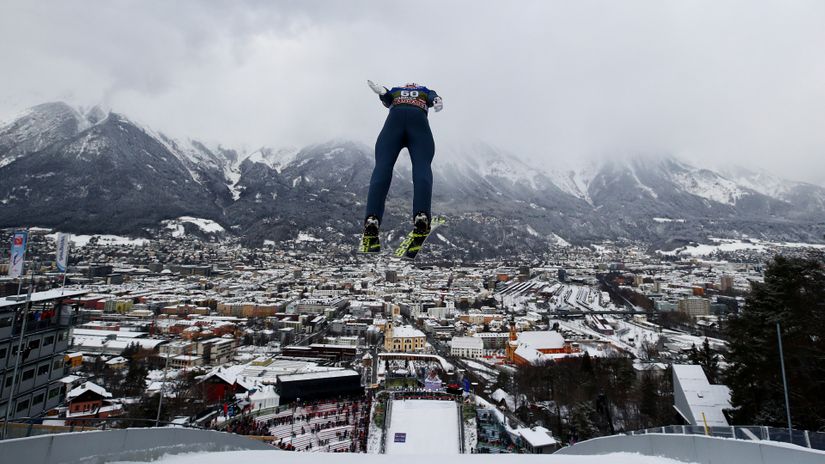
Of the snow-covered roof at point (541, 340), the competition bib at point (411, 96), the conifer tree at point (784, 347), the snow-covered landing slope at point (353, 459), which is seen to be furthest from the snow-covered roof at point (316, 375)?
the snow-covered landing slope at point (353, 459)

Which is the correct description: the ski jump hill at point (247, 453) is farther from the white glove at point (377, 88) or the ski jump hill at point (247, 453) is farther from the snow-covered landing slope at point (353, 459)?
the white glove at point (377, 88)

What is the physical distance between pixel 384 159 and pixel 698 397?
15862 millimetres

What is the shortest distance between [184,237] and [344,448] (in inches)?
5153

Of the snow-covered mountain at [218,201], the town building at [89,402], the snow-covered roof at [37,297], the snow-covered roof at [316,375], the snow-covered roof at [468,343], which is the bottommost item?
the town building at [89,402]

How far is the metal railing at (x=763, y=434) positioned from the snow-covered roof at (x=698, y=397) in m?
12.7

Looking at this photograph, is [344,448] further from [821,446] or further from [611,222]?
[611,222]

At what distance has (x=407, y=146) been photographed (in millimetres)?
7293

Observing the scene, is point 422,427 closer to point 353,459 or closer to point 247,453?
point 247,453

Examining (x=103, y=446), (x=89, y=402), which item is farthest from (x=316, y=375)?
(x=103, y=446)

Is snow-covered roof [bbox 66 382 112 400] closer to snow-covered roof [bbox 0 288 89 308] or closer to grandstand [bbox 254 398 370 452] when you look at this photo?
grandstand [bbox 254 398 370 452]

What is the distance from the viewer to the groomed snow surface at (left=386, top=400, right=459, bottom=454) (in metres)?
18.8

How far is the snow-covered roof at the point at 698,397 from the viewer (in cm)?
1520

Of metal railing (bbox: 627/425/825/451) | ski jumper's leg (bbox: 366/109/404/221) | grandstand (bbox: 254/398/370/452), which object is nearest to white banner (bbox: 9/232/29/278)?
ski jumper's leg (bbox: 366/109/404/221)

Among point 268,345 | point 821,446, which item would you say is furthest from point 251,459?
point 268,345
